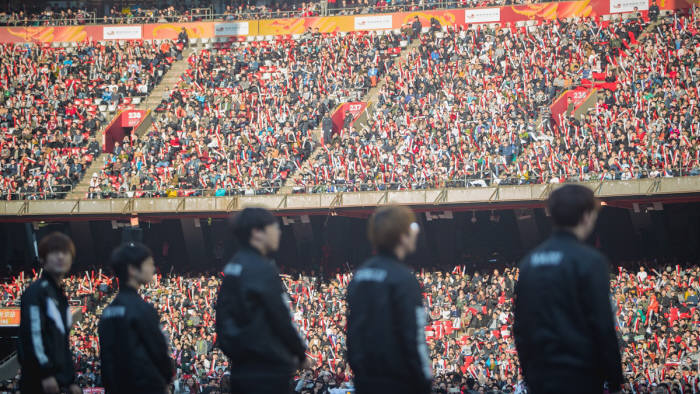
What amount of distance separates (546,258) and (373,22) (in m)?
38.7

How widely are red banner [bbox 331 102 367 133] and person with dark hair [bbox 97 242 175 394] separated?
27933 millimetres

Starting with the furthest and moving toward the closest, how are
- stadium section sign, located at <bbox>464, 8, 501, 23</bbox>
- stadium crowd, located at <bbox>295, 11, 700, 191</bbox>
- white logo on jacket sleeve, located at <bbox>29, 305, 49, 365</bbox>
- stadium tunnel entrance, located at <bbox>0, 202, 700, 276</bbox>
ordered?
stadium section sign, located at <bbox>464, 8, 501, 23</bbox> < stadium tunnel entrance, located at <bbox>0, 202, 700, 276</bbox> < stadium crowd, located at <bbox>295, 11, 700, 191</bbox> < white logo on jacket sleeve, located at <bbox>29, 305, 49, 365</bbox>

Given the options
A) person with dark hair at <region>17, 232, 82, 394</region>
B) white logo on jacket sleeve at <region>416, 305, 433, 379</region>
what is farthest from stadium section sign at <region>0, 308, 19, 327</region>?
white logo on jacket sleeve at <region>416, 305, 433, 379</region>

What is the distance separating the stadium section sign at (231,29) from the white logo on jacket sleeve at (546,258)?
134 ft

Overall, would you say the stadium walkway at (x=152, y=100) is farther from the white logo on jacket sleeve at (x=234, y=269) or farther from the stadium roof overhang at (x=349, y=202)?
the white logo on jacket sleeve at (x=234, y=269)

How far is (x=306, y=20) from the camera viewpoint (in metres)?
44.1

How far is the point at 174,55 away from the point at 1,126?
998 centimetres

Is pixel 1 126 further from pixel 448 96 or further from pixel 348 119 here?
pixel 448 96

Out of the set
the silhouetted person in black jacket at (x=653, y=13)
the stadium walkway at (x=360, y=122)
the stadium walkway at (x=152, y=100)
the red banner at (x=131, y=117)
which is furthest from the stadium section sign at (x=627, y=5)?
the red banner at (x=131, y=117)

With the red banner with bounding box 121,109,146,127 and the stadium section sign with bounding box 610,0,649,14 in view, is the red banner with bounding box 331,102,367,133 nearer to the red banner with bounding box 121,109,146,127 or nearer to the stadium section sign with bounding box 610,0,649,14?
the red banner with bounding box 121,109,146,127

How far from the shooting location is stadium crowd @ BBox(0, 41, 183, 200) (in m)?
34.1

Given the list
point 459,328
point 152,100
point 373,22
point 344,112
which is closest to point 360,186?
point 344,112

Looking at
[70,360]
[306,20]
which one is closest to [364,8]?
[306,20]

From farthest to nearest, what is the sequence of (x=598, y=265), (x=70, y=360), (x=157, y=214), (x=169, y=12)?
(x=169, y=12) < (x=157, y=214) < (x=70, y=360) < (x=598, y=265)
